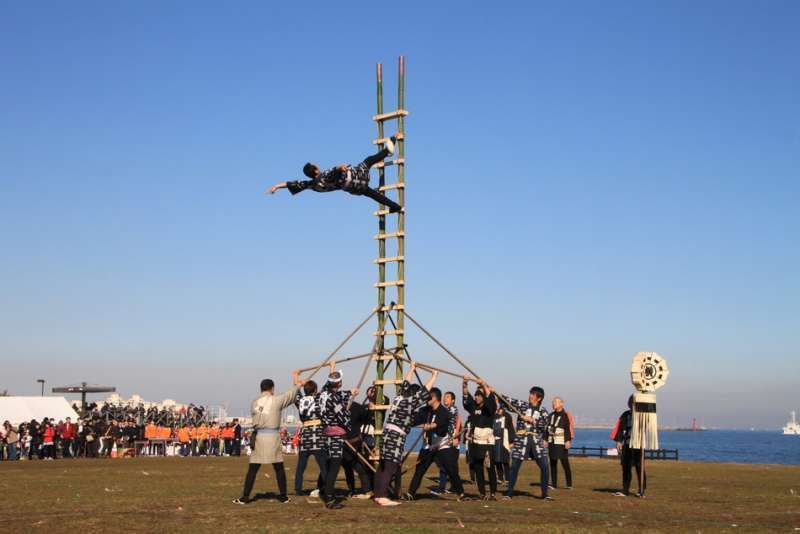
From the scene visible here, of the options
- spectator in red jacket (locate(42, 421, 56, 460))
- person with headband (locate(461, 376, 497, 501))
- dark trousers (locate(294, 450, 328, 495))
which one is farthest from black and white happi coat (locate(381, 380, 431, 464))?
spectator in red jacket (locate(42, 421, 56, 460))

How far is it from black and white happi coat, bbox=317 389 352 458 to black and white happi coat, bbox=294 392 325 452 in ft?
0.49

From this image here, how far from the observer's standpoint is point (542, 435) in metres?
17.9

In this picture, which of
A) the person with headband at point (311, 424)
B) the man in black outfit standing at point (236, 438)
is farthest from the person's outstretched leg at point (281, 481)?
the man in black outfit standing at point (236, 438)

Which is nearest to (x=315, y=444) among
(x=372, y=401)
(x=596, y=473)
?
(x=372, y=401)

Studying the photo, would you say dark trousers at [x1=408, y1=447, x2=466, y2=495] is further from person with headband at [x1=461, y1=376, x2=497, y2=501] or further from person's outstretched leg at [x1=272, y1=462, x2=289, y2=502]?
person's outstretched leg at [x1=272, y1=462, x2=289, y2=502]

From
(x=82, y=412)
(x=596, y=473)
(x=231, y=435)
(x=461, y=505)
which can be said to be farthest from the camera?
(x=82, y=412)

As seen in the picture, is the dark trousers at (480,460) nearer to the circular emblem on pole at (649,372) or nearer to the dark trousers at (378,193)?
the circular emblem on pole at (649,372)

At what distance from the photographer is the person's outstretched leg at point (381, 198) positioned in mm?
16703

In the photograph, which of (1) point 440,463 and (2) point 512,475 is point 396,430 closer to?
(1) point 440,463

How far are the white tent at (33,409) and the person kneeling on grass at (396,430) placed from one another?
33656 millimetres

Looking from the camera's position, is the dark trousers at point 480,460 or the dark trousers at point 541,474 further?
the dark trousers at point 541,474

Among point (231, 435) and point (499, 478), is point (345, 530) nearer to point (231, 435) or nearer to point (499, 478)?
point (499, 478)

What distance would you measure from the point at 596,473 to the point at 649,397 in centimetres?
935

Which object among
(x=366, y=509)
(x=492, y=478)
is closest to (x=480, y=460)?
(x=492, y=478)
